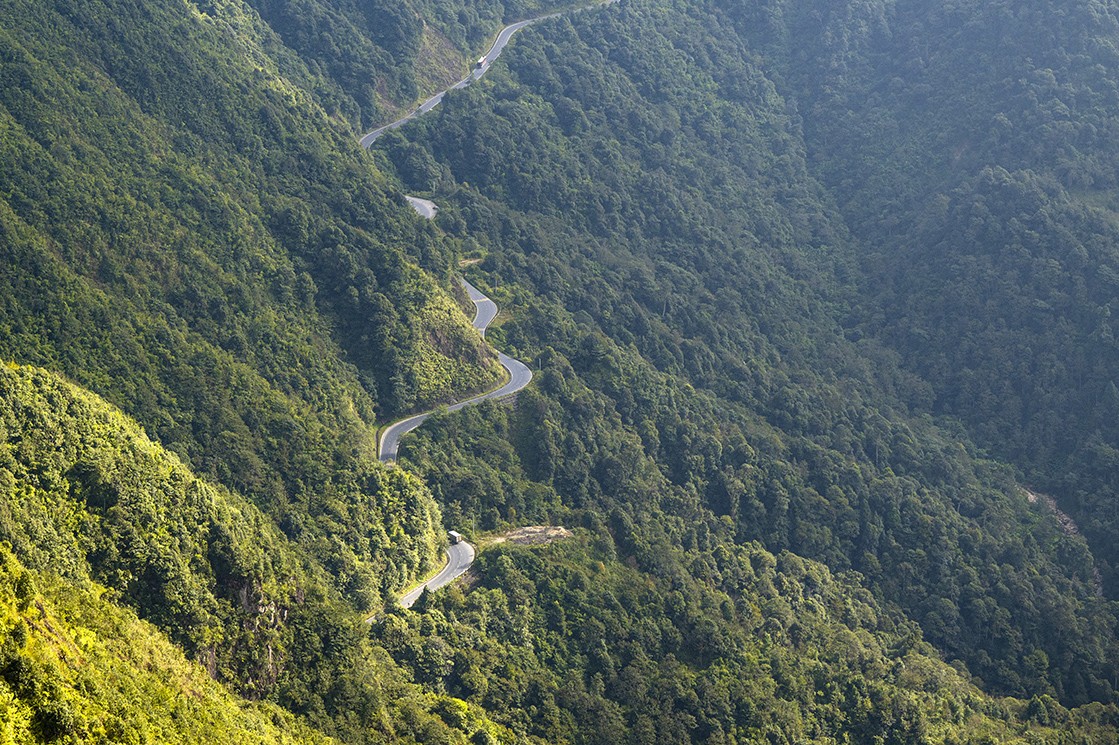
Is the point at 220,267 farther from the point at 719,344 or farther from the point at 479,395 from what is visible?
the point at 719,344

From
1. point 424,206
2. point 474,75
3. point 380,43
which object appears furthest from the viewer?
point 474,75

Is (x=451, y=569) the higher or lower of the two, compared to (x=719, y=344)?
lower

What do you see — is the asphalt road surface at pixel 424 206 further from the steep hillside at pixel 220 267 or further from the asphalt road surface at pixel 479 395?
the asphalt road surface at pixel 479 395

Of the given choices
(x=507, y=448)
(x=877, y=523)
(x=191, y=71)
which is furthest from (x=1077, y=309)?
(x=191, y=71)

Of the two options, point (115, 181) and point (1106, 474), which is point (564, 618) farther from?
point (1106, 474)

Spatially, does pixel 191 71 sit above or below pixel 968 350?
below

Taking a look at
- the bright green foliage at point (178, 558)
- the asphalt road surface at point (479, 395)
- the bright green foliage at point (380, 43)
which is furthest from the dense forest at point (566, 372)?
the asphalt road surface at point (479, 395)

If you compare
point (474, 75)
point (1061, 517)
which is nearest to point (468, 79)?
point (474, 75)
